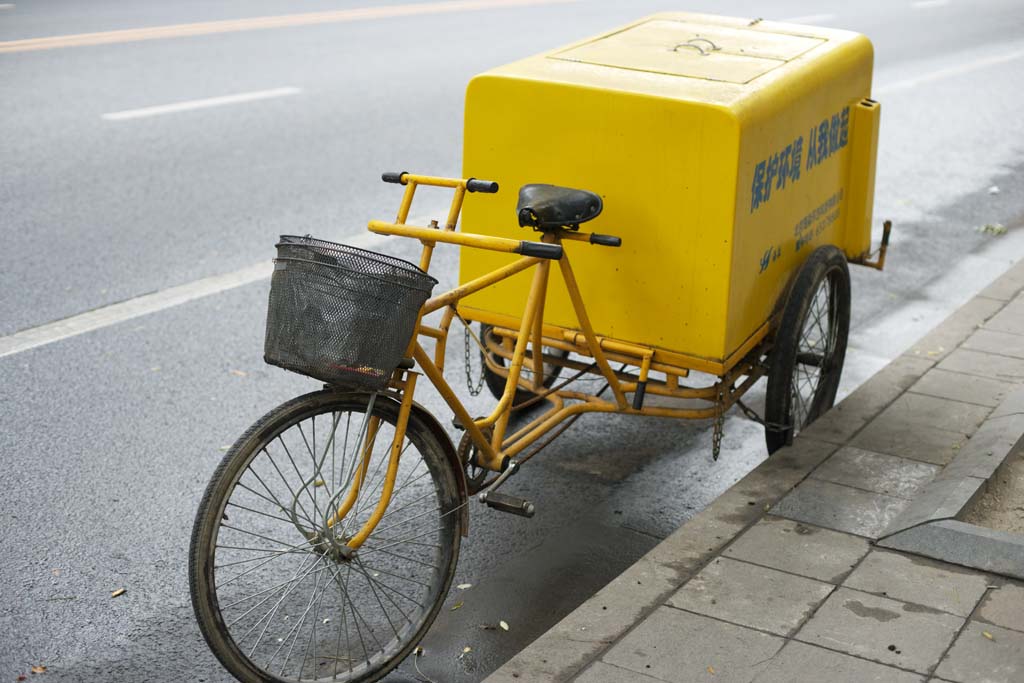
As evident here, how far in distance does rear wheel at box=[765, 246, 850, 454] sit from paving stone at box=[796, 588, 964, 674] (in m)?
1.11

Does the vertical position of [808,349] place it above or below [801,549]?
above

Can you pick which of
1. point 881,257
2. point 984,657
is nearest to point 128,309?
point 881,257

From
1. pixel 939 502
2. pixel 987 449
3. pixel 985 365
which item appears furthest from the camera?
pixel 985 365

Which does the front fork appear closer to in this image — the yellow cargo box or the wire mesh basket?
the wire mesh basket

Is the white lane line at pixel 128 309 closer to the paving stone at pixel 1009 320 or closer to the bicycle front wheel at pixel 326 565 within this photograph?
the bicycle front wheel at pixel 326 565

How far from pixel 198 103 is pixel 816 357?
23.3 feet

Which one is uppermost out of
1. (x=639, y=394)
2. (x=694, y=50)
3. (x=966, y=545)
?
(x=694, y=50)

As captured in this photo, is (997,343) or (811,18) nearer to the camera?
(997,343)

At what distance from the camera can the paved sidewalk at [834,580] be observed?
11.1ft

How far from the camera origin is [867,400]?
525 cm

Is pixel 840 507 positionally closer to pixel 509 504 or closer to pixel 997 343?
pixel 509 504

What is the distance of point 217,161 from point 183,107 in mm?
1745

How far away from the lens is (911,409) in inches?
204

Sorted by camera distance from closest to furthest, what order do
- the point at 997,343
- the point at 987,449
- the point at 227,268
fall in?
the point at 987,449 → the point at 997,343 → the point at 227,268
